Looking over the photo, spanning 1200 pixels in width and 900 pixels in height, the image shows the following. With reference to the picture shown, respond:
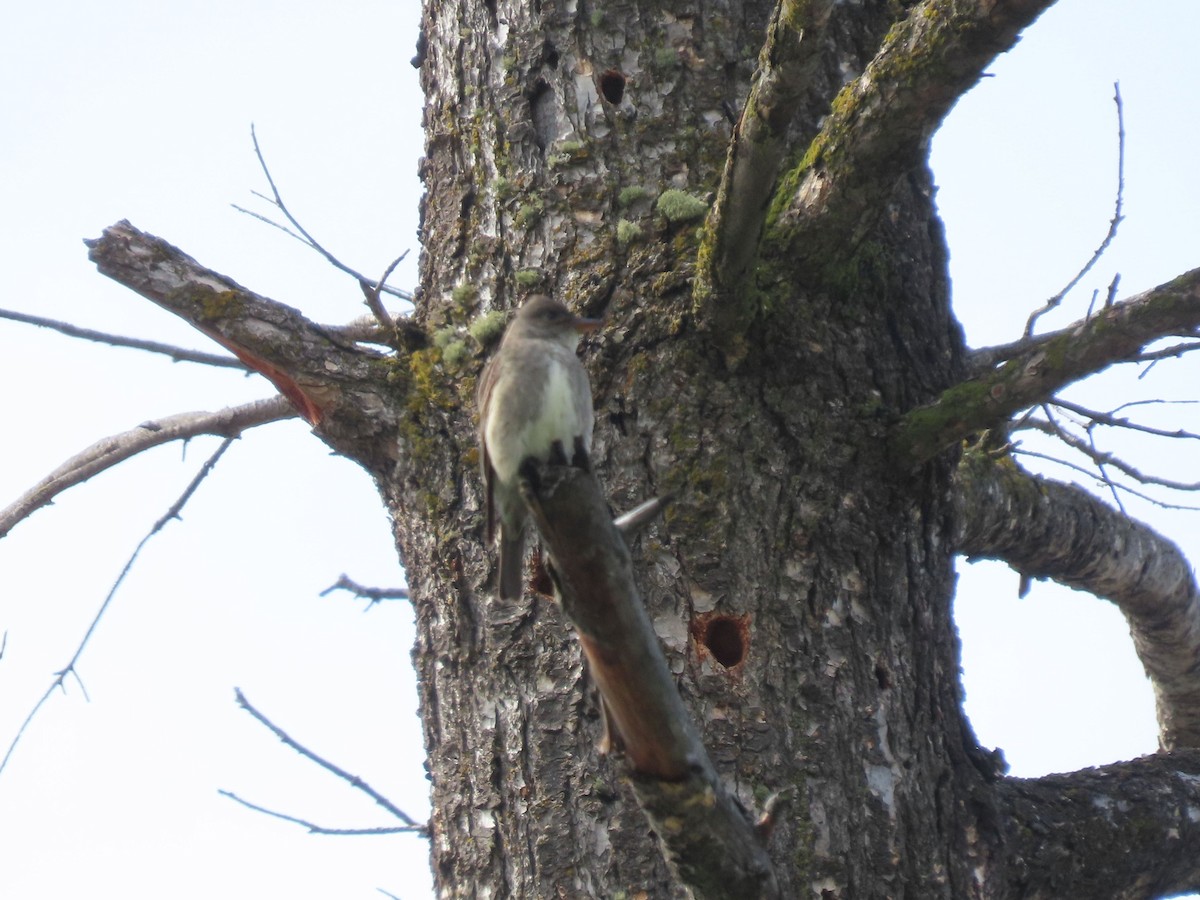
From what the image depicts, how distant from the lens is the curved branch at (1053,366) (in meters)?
2.94

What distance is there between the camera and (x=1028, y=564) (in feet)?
14.3

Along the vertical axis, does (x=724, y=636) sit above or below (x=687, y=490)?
below

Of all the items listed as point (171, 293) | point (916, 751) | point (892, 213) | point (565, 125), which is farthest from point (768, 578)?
point (171, 293)

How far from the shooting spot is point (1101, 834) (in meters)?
3.28

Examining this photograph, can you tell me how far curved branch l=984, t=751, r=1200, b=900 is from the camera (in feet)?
10.4

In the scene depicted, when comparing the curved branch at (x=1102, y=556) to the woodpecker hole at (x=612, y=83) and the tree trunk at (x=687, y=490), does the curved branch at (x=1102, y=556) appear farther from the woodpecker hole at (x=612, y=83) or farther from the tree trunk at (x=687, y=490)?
the woodpecker hole at (x=612, y=83)

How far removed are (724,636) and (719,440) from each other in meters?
0.48

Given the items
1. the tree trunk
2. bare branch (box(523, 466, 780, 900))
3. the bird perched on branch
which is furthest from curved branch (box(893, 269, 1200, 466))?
bare branch (box(523, 466, 780, 900))

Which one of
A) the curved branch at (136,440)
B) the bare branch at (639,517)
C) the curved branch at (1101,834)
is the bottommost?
the curved branch at (1101,834)

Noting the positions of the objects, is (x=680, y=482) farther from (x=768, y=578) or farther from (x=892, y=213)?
(x=892, y=213)

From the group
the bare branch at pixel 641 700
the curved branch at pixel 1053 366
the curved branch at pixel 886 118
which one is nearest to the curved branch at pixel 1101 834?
the curved branch at pixel 1053 366

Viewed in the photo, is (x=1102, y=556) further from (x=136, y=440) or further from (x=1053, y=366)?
(x=136, y=440)

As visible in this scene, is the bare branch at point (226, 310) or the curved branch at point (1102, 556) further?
the curved branch at point (1102, 556)

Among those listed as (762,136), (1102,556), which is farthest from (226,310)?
(1102,556)
